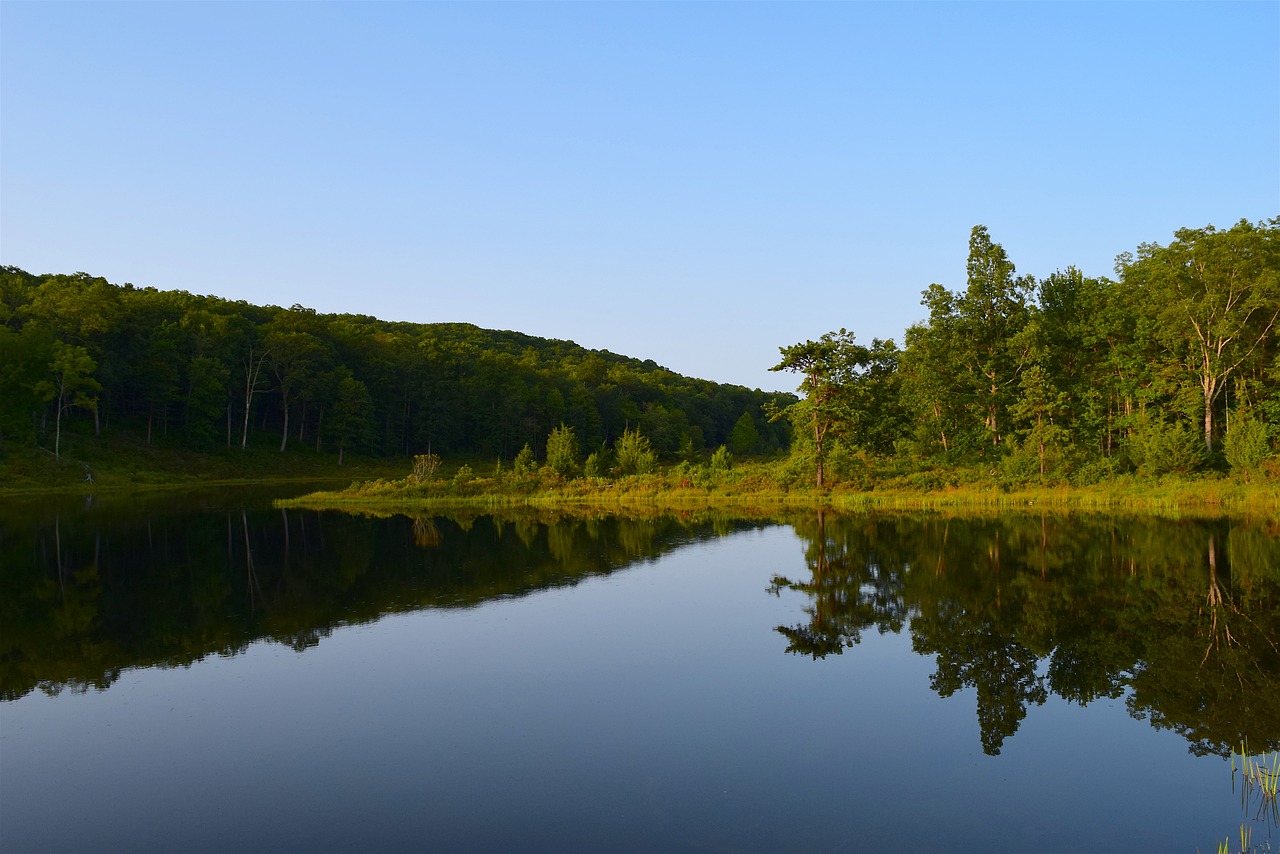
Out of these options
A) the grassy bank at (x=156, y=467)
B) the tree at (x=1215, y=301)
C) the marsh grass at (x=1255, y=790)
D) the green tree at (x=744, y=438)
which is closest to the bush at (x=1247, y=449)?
the tree at (x=1215, y=301)

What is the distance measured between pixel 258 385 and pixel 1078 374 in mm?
75692

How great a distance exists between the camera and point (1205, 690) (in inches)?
453

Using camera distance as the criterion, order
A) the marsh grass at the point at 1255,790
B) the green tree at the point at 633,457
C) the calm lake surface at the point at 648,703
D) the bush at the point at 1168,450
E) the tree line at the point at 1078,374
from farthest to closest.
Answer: the green tree at the point at 633,457, the tree line at the point at 1078,374, the bush at the point at 1168,450, the calm lake surface at the point at 648,703, the marsh grass at the point at 1255,790

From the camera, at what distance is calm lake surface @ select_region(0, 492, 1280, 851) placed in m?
8.01

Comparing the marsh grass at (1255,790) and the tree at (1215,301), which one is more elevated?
the tree at (1215,301)

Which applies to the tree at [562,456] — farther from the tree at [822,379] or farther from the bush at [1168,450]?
the bush at [1168,450]

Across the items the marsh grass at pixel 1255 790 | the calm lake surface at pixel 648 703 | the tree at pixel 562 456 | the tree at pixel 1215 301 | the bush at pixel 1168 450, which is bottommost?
the calm lake surface at pixel 648 703

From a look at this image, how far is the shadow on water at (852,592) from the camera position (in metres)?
12.3

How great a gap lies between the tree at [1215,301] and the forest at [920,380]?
0.40 ft

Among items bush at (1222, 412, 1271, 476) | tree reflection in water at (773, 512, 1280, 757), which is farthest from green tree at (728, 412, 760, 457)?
tree reflection in water at (773, 512, 1280, 757)

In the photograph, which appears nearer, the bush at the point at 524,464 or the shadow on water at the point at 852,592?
the shadow on water at the point at 852,592

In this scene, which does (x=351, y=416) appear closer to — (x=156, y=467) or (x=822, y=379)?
(x=156, y=467)

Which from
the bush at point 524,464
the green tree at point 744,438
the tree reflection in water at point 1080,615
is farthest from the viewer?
the green tree at point 744,438

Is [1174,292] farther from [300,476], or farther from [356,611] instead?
[300,476]
